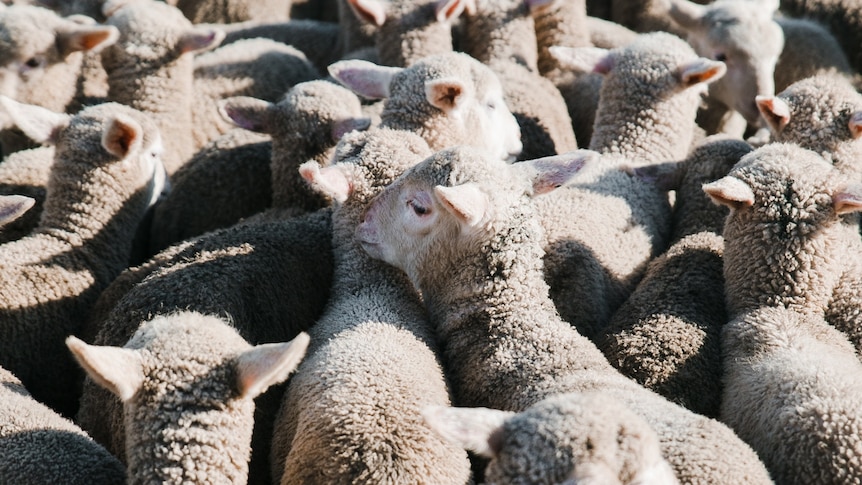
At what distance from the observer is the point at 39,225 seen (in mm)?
5668

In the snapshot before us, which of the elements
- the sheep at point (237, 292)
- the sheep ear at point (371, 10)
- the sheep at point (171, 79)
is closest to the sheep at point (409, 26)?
the sheep ear at point (371, 10)

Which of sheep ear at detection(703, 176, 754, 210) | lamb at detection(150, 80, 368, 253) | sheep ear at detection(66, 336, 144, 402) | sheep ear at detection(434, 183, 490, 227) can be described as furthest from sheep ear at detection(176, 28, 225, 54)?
sheep ear at detection(66, 336, 144, 402)

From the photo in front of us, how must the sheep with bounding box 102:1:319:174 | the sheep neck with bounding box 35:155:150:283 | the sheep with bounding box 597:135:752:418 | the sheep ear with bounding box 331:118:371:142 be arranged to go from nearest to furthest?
the sheep with bounding box 597:135:752:418 → the sheep neck with bounding box 35:155:150:283 → the sheep ear with bounding box 331:118:371:142 → the sheep with bounding box 102:1:319:174

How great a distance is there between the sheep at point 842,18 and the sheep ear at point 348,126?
4.76 meters

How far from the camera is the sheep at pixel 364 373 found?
3.70 meters

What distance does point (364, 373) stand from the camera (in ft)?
13.3

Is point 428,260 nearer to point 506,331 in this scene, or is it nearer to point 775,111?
point 506,331

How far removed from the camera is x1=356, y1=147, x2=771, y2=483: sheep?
13.8ft

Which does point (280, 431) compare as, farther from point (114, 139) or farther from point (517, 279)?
point (114, 139)

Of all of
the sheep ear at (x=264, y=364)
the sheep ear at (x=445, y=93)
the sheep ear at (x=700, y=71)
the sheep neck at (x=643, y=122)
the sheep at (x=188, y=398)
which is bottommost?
the sheep neck at (x=643, y=122)

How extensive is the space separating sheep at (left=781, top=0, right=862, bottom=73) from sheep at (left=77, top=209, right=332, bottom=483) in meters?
5.30

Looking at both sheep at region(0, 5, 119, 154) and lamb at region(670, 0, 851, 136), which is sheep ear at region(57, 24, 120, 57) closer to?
sheep at region(0, 5, 119, 154)

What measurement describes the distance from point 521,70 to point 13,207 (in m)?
3.70

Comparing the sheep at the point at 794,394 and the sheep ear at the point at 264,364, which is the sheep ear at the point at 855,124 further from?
the sheep ear at the point at 264,364
